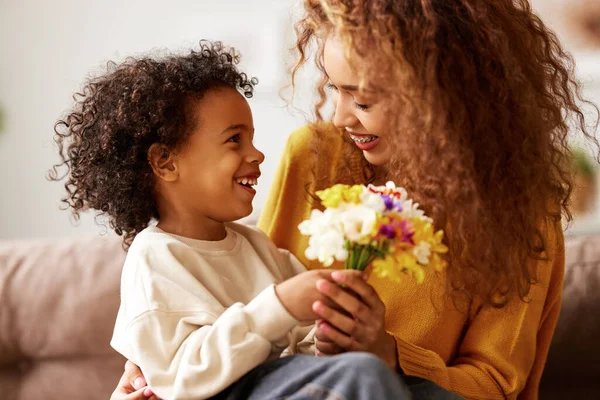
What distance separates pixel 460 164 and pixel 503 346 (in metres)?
0.48

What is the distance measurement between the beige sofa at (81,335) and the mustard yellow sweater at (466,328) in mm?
409

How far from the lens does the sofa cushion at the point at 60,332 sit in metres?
2.27

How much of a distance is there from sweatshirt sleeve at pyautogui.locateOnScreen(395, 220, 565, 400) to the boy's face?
1.67 ft

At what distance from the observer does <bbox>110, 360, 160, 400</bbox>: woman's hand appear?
4.93 ft

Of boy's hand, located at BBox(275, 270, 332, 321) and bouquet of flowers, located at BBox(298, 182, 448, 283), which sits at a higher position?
bouquet of flowers, located at BBox(298, 182, 448, 283)

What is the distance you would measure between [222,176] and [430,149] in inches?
17.0

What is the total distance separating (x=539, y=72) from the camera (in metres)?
1.74

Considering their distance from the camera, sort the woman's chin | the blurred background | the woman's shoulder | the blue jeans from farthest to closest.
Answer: the blurred background, the woman's shoulder, the woman's chin, the blue jeans

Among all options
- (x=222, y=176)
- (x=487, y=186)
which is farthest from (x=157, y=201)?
(x=487, y=186)

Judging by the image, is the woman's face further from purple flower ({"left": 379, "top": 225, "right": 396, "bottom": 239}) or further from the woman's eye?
purple flower ({"left": 379, "top": 225, "right": 396, "bottom": 239})

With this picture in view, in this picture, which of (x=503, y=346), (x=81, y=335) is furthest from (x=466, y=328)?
(x=81, y=335)

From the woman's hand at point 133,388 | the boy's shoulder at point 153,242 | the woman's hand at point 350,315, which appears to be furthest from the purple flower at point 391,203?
the woman's hand at point 133,388

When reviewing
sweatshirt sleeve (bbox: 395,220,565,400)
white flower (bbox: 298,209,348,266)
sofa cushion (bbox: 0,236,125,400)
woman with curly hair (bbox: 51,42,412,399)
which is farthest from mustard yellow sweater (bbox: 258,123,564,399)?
sofa cushion (bbox: 0,236,125,400)

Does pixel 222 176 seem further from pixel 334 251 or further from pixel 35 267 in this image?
pixel 35 267
